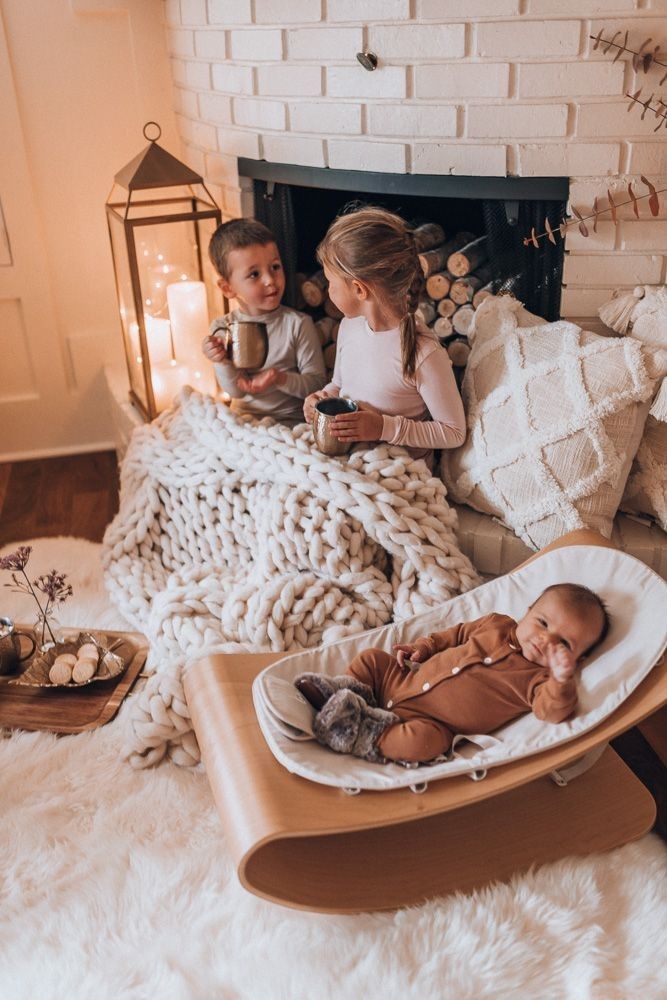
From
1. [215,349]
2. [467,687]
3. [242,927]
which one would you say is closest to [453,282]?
[215,349]

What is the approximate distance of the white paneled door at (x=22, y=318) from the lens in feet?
8.53

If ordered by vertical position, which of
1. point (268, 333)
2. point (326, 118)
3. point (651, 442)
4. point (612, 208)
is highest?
point (326, 118)

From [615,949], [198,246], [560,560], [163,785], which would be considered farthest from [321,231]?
[615,949]

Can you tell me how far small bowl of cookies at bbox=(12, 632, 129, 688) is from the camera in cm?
180

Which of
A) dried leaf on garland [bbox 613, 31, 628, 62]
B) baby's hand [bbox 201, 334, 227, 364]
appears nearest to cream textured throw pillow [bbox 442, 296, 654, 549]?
dried leaf on garland [bbox 613, 31, 628, 62]

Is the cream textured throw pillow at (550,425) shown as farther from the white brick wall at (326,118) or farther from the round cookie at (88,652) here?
the round cookie at (88,652)

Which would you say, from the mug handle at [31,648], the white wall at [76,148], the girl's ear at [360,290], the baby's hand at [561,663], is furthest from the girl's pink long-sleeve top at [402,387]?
the white wall at [76,148]

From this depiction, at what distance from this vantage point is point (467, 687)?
1.48 metres

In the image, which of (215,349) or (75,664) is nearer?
(75,664)

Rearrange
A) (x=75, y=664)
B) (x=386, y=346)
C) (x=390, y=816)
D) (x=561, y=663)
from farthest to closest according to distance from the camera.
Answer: (x=386, y=346) → (x=75, y=664) → (x=561, y=663) → (x=390, y=816)

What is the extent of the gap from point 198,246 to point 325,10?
0.67m

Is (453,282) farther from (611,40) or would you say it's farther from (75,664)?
(75,664)

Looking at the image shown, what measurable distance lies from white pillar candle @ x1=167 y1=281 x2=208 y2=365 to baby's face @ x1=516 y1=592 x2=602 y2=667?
51.6 inches

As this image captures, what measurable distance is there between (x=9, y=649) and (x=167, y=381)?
2.91 ft
